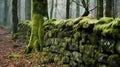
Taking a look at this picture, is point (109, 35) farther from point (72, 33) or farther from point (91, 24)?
point (72, 33)

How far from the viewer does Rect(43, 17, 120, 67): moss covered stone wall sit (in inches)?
267

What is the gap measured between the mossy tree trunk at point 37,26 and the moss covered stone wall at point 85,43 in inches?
28.0

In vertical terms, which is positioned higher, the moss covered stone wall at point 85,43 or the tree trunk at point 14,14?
the tree trunk at point 14,14

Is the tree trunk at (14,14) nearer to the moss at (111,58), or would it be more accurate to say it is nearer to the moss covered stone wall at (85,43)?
the moss covered stone wall at (85,43)

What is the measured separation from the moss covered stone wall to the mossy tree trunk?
0.71 m

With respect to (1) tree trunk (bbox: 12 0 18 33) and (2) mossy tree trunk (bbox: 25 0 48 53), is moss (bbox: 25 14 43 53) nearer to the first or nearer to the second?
(2) mossy tree trunk (bbox: 25 0 48 53)

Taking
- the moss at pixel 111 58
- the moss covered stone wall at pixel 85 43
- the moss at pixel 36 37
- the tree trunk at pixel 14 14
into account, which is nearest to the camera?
the moss at pixel 111 58

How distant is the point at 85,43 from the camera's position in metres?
8.34

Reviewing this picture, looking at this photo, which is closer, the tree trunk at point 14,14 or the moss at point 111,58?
the moss at point 111,58

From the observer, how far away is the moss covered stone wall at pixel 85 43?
677 cm

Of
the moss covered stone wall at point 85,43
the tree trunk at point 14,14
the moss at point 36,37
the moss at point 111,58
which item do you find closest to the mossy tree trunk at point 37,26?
the moss at point 36,37

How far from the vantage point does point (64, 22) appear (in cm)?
1011

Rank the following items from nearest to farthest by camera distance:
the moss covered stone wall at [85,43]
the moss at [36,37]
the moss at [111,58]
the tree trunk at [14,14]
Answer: the moss at [111,58]
the moss covered stone wall at [85,43]
the moss at [36,37]
the tree trunk at [14,14]

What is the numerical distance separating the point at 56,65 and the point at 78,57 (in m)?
1.64
